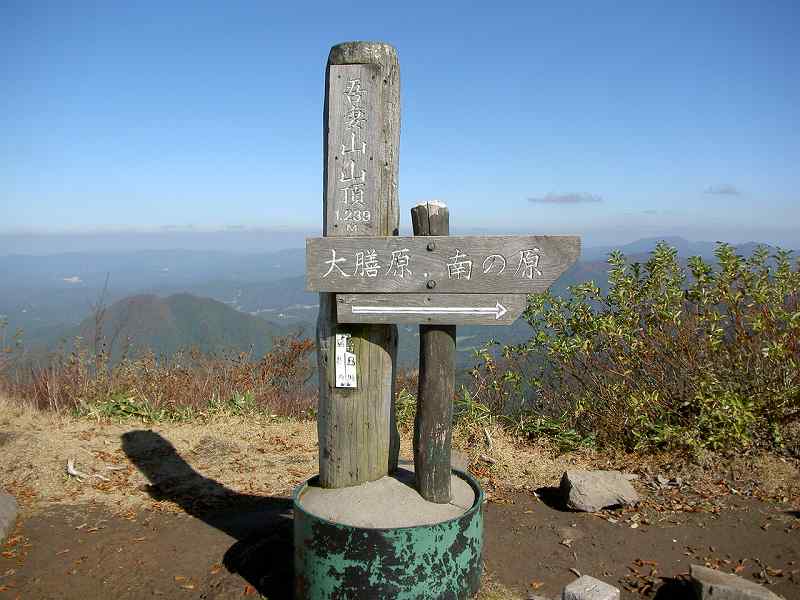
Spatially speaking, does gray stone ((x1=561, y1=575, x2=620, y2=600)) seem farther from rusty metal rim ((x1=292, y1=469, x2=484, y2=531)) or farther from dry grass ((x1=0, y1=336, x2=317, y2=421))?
dry grass ((x1=0, y1=336, x2=317, y2=421))

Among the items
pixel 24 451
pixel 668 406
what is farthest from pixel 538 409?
pixel 24 451

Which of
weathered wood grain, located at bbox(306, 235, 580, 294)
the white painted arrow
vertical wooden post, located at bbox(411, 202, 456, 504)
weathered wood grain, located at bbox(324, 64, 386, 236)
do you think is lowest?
vertical wooden post, located at bbox(411, 202, 456, 504)

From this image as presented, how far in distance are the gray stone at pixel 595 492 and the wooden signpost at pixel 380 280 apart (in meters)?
1.84

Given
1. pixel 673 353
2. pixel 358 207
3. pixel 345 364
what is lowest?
pixel 673 353

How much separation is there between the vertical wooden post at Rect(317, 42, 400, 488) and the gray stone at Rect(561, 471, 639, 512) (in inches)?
80.8

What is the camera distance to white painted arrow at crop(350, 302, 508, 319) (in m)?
3.27

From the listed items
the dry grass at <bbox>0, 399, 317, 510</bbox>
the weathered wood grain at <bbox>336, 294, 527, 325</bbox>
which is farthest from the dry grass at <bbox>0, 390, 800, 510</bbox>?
the weathered wood grain at <bbox>336, 294, 527, 325</bbox>

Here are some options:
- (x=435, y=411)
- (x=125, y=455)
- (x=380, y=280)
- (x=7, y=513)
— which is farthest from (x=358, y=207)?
(x=125, y=455)

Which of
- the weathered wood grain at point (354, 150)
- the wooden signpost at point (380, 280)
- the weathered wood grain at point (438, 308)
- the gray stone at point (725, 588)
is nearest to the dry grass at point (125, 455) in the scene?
the wooden signpost at point (380, 280)

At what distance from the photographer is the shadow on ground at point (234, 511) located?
3936 millimetres

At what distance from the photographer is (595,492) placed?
484cm

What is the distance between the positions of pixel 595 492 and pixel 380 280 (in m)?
2.79

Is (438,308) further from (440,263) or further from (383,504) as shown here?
(383,504)

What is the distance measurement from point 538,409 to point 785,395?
2392mm
